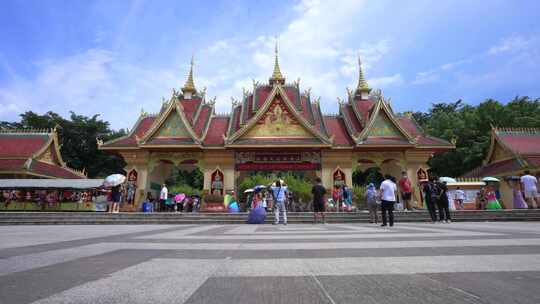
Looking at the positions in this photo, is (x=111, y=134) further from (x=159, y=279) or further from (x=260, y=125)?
(x=159, y=279)

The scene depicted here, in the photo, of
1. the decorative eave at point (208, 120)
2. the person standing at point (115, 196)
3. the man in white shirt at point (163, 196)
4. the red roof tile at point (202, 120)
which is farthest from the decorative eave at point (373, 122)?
the person standing at point (115, 196)

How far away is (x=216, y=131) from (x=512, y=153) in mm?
23533

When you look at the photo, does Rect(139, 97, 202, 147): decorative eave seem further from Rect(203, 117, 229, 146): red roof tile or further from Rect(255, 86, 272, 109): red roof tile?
Rect(255, 86, 272, 109): red roof tile

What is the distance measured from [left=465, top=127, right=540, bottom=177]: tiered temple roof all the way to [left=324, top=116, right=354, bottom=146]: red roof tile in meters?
12.7

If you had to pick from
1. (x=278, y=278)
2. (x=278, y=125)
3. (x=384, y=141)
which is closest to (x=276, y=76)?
(x=278, y=125)

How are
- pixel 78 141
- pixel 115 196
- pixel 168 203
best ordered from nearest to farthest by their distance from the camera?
pixel 115 196 < pixel 168 203 < pixel 78 141

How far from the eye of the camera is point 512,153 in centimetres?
2452

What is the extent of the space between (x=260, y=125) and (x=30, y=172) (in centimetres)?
1949

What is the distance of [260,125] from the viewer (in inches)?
858

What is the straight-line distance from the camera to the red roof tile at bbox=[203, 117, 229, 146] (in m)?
22.1

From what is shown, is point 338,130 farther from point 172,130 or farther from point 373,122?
point 172,130

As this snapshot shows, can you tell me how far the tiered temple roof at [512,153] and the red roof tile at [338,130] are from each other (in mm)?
12721

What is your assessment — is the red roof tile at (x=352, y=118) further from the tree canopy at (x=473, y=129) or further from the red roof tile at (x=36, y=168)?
the red roof tile at (x=36, y=168)

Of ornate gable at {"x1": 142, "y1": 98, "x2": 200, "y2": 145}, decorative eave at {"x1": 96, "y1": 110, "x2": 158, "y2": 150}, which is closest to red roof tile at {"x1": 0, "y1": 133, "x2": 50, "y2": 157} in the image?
decorative eave at {"x1": 96, "y1": 110, "x2": 158, "y2": 150}
